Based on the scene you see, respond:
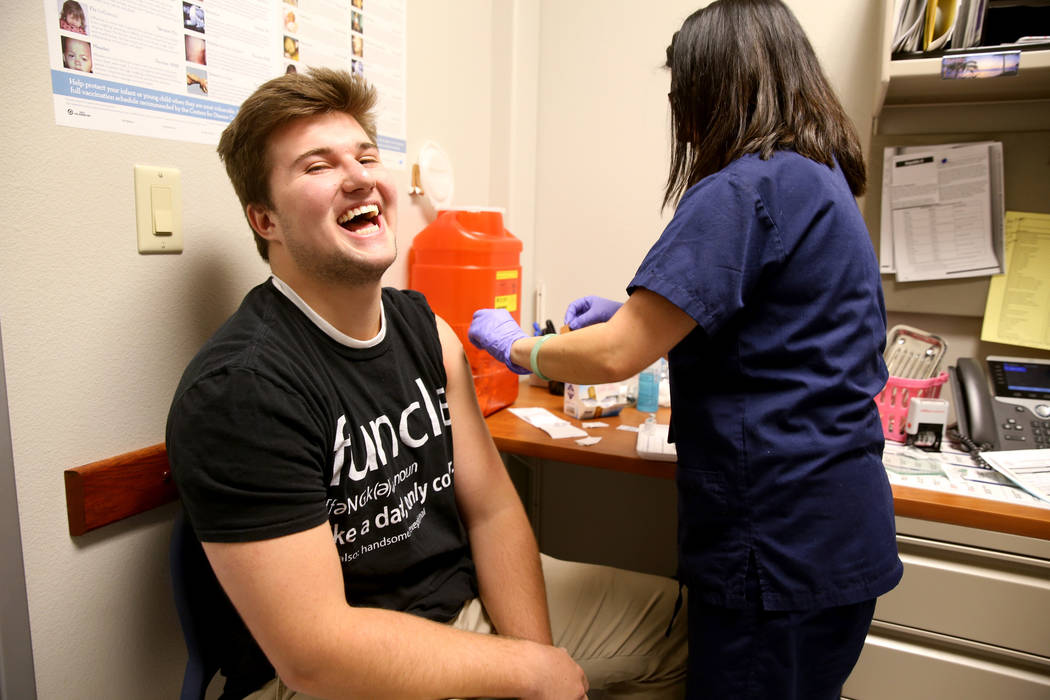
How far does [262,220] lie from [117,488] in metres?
0.48

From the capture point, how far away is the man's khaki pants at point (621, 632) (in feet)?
4.22

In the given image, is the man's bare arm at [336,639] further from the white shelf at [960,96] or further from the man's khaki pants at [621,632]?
the white shelf at [960,96]

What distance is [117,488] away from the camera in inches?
41.0

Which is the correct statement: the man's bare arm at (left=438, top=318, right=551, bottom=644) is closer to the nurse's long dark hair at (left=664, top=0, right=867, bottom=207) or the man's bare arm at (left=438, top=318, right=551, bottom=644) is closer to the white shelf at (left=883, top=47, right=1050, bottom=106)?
the nurse's long dark hair at (left=664, top=0, right=867, bottom=207)

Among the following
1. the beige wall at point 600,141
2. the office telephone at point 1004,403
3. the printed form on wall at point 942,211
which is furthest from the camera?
the beige wall at point 600,141

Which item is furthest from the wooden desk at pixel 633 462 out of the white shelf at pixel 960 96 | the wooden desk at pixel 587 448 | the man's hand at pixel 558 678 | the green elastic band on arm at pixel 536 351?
the white shelf at pixel 960 96

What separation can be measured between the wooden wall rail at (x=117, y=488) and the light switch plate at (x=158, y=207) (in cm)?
34

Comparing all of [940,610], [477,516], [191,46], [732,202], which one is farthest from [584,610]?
[191,46]

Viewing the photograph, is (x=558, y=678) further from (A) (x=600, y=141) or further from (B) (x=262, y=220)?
(A) (x=600, y=141)

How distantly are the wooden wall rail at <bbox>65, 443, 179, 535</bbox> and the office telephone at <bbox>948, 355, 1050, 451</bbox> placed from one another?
5.53 feet

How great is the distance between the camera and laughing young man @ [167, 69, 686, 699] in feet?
2.81

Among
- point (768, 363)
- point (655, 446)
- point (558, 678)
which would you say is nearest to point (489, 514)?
point (558, 678)

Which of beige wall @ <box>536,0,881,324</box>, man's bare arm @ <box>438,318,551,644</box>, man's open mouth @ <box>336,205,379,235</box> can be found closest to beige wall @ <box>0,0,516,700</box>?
man's open mouth @ <box>336,205,379,235</box>

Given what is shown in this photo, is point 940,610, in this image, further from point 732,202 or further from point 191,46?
point 191,46
